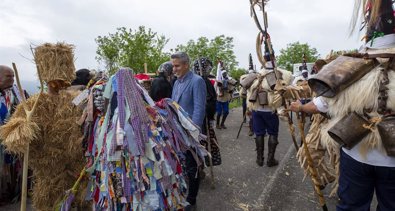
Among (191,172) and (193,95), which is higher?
(193,95)

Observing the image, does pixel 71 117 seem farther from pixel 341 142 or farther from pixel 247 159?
pixel 247 159

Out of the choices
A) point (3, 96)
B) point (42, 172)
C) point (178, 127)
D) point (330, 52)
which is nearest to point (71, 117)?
point (42, 172)

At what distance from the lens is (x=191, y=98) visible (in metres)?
3.47

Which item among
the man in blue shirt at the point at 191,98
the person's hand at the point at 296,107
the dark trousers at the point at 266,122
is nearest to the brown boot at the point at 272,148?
the dark trousers at the point at 266,122

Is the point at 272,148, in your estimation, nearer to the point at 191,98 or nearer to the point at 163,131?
the point at 191,98

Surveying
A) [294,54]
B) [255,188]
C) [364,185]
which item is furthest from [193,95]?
[294,54]

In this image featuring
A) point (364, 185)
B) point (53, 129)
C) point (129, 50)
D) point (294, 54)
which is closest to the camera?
point (364, 185)

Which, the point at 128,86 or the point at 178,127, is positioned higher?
the point at 128,86

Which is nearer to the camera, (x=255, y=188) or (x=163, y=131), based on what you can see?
(x=163, y=131)

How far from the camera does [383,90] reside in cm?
173

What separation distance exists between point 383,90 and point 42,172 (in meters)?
3.15

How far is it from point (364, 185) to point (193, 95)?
2.02 m

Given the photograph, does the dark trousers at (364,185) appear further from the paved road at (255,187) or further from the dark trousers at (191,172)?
the dark trousers at (191,172)

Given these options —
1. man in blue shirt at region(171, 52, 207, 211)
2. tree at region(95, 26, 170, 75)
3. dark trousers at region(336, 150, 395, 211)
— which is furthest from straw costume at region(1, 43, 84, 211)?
tree at region(95, 26, 170, 75)
